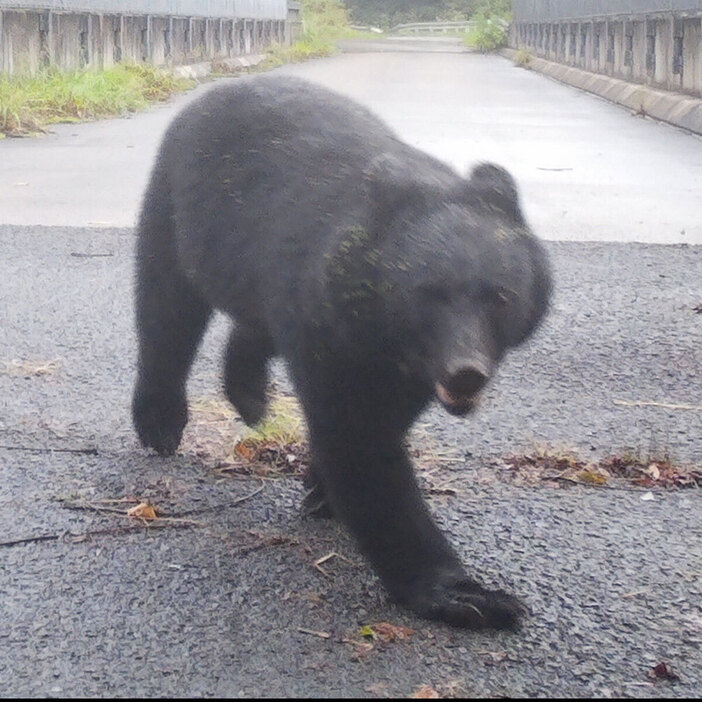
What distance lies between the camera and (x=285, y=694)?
2.55 m

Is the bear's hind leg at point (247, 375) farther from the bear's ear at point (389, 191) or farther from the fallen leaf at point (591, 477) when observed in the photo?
the bear's ear at point (389, 191)

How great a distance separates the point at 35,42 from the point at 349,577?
14970 millimetres

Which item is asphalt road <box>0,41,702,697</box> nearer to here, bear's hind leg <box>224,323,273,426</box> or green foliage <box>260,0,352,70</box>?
bear's hind leg <box>224,323,273,426</box>

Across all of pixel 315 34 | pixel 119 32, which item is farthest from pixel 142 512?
pixel 315 34

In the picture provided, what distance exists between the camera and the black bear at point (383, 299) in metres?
2.87

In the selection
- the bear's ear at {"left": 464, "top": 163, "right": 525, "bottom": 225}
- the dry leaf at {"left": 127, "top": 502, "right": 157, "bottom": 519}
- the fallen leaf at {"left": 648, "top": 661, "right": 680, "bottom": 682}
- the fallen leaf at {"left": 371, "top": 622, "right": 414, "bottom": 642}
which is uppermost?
the bear's ear at {"left": 464, "top": 163, "right": 525, "bottom": 225}

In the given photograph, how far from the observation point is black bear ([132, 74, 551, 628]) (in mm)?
2865

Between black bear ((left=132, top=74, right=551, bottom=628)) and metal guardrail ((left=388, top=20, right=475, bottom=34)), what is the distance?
204 ft

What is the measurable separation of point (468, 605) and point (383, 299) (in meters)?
0.69

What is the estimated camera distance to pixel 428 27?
225 feet

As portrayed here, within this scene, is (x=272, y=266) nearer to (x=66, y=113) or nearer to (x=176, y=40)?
(x=66, y=113)

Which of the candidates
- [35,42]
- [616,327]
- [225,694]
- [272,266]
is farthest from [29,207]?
[35,42]

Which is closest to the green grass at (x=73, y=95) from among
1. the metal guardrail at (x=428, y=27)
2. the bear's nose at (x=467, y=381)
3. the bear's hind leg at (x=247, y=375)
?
the bear's hind leg at (x=247, y=375)

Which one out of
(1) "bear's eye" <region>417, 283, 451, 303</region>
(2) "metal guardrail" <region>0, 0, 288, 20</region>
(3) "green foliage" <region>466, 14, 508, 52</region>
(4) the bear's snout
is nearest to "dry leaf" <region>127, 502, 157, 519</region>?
(4) the bear's snout
